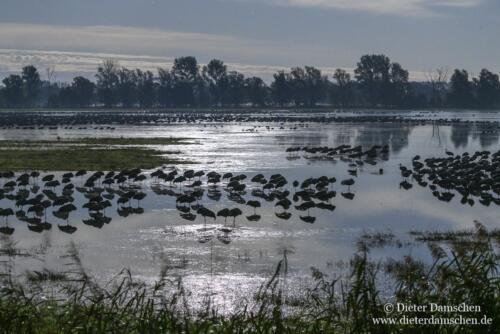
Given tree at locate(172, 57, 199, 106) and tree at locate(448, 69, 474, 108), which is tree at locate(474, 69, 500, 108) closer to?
tree at locate(448, 69, 474, 108)

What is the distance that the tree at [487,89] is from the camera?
184 m

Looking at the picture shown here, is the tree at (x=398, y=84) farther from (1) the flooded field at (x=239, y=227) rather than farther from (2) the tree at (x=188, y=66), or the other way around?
(1) the flooded field at (x=239, y=227)

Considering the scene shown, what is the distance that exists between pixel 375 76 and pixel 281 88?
92.1 feet

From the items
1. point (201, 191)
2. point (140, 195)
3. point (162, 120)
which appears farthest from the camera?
point (162, 120)

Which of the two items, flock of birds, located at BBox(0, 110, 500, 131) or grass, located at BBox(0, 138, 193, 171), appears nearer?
grass, located at BBox(0, 138, 193, 171)

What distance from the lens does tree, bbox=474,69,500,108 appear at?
605 feet

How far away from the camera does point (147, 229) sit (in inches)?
1058

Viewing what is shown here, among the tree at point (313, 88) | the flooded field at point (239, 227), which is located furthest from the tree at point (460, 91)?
the flooded field at point (239, 227)

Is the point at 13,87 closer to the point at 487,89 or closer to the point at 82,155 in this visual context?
the point at 487,89

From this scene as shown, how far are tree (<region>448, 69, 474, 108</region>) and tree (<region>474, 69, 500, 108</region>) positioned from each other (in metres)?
2.57

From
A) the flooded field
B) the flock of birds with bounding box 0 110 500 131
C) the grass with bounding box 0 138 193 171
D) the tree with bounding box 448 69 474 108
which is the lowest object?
the flooded field

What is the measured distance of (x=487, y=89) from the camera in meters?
188

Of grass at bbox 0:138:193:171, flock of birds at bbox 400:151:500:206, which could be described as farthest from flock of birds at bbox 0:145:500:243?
grass at bbox 0:138:193:171

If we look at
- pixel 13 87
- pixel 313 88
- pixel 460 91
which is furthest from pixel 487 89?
pixel 13 87
